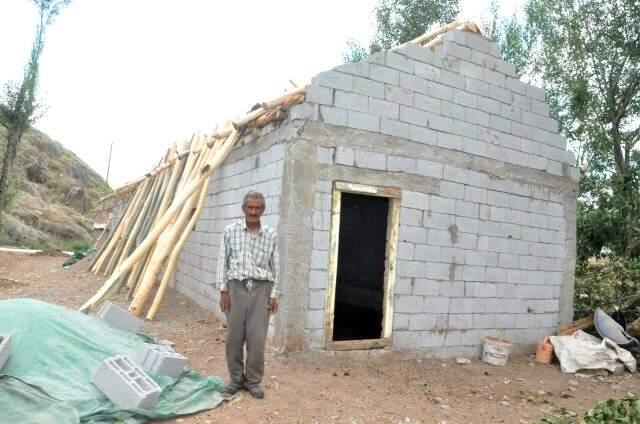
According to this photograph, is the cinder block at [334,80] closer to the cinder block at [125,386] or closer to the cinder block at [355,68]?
the cinder block at [355,68]

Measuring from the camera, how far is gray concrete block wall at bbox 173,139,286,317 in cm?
563

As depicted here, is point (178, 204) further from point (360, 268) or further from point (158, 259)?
point (360, 268)

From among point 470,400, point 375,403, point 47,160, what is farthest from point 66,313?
point 47,160

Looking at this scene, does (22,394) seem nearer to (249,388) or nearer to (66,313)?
(66,313)

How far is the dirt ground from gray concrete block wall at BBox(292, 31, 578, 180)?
2.80m

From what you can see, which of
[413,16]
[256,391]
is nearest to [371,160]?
[256,391]

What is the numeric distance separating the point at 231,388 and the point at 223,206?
137 inches

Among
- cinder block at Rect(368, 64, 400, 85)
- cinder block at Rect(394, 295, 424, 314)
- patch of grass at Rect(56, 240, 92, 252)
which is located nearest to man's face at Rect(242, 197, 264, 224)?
cinder block at Rect(394, 295, 424, 314)

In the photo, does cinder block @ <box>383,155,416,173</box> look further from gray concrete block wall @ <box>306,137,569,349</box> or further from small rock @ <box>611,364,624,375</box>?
small rock @ <box>611,364,624,375</box>

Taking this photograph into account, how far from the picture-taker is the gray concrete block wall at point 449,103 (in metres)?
5.66

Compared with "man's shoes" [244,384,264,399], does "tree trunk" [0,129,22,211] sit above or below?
above

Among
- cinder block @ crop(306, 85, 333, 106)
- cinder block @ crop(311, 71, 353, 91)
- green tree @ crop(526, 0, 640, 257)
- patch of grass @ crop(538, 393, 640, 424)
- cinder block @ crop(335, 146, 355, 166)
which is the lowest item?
patch of grass @ crop(538, 393, 640, 424)

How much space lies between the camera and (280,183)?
540 cm

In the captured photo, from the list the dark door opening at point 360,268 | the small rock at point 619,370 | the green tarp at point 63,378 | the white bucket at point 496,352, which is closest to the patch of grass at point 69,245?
the green tarp at point 63,378
